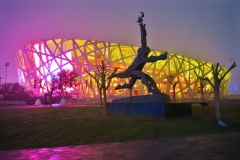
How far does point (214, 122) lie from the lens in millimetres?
12039

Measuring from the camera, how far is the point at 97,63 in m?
64.4

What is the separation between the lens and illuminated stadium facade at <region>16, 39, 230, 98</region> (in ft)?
209

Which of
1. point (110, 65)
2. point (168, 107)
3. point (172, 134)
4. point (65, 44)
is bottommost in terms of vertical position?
point (172, 134)

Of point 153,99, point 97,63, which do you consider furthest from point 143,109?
point 97,63

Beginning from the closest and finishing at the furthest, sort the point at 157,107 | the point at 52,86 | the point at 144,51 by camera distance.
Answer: the point at 157,107 → the point at 144,51 → the point at 52,86

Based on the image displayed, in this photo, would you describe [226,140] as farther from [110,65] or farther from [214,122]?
[110,65]

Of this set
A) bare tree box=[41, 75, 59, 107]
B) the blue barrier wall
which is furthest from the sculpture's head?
bare tree box=[41, 75, 59, 107]

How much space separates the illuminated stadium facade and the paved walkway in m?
53.5

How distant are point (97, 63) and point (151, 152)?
59089mm

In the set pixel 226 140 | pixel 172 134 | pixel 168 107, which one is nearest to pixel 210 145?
pixel 226 140

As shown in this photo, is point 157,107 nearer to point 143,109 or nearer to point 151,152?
point 143,109

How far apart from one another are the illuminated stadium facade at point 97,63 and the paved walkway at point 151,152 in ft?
176

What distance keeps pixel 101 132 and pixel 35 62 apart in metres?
67.8

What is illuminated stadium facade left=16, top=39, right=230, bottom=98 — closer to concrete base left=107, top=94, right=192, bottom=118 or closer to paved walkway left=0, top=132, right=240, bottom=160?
concrete base left=107, top=94, right=192, bottom=118
